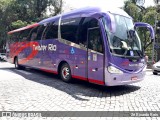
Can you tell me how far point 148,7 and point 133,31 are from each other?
75.4ft

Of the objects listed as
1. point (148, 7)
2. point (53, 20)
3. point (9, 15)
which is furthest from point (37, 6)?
point (53, 20)

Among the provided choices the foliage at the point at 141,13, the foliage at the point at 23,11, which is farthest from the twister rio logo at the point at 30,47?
the foliage at the point at 23,11

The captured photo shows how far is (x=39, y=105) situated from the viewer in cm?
641

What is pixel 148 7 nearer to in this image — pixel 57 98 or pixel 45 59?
pixel 45 59

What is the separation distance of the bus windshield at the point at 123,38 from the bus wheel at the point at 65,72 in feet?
9.51

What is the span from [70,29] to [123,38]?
108 inches

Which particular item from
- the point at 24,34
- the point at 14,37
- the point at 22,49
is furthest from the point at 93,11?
the point at 14,37

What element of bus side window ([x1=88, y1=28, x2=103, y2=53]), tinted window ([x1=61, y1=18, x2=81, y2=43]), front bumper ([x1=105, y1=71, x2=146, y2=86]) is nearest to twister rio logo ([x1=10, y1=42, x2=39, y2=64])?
tinted window ([x1=61, y1=18, x2=81, y2=43])

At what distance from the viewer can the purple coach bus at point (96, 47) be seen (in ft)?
25.8

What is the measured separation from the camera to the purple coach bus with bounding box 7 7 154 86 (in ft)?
25.8

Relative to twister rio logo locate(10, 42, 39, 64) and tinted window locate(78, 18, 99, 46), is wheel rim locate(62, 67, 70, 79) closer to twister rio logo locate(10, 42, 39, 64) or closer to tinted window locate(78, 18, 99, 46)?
tinted window locate(78, 18, 99, 46)

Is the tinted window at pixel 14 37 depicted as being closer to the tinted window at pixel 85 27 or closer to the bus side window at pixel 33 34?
the bus side window at pixel 33 34

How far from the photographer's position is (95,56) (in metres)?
8.32

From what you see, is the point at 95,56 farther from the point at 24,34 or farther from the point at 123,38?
the point at 24,34
